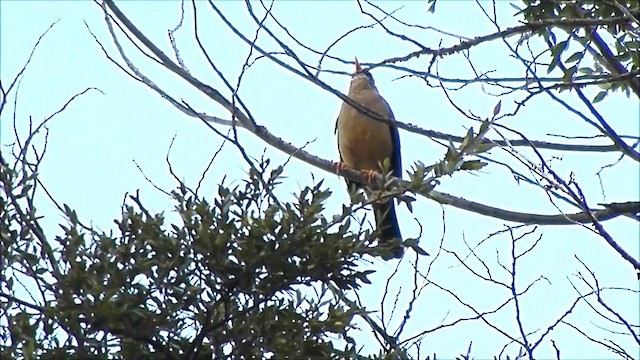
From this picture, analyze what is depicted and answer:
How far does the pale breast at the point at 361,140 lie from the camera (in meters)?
5.98

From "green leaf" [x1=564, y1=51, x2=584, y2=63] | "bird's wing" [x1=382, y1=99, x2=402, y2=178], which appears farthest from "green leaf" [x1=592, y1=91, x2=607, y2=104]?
"bird's wing" [x1=382, y1=99, x2=402, y2=178]

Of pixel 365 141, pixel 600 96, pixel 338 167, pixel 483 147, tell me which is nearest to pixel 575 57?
pixel 600 96

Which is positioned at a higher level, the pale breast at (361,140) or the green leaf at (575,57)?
the pale breast at (361,140)

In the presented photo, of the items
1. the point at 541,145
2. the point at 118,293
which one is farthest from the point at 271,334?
the point at 541,145

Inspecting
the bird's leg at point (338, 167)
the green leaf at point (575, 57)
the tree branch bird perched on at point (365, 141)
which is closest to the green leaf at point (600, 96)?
the green leaf at point (575, 57)

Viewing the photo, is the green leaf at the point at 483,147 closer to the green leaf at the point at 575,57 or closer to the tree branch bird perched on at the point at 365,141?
the green leaf at the point at 575,57

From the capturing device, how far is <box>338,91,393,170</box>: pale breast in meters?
5.98

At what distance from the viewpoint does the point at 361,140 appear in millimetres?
5980

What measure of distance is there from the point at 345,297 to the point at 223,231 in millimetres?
413

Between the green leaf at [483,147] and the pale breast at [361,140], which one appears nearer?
the green leaf at [483,147]

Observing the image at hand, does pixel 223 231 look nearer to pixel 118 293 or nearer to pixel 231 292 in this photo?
pixel 231 292

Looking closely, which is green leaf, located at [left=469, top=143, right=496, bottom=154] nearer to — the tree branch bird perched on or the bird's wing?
the tree branch bird perched on

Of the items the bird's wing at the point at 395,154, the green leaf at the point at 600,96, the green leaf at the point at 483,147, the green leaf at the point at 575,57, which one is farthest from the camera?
the bird's wing at the point at 395,154

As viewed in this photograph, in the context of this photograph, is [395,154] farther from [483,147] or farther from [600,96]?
[483,147]
